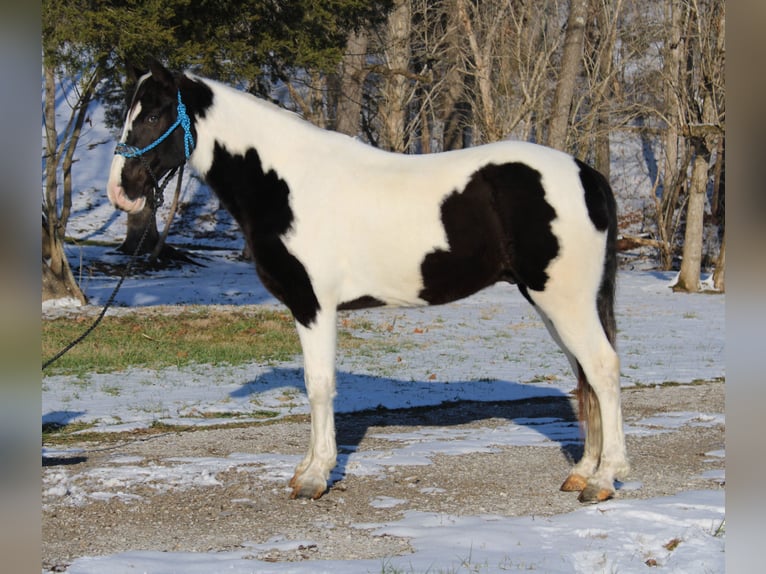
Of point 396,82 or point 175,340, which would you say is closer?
point 175,340

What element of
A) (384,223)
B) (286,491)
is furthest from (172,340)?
(384,223)

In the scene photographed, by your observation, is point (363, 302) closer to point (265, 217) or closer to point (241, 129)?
point (265, 217)

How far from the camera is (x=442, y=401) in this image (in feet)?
30.6

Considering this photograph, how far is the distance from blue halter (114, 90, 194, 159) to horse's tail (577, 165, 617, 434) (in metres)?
2.61

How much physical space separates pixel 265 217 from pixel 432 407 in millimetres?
4144

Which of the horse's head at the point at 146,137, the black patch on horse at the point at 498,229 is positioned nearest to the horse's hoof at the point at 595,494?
the black patch on horse at the point at 498,229

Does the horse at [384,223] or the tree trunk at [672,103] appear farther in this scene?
the tree trunk at [672,103]

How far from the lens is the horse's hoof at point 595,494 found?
518cm

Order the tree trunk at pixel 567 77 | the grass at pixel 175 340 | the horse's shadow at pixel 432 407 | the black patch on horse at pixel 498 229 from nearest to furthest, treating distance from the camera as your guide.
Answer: the black patch on horse at pixel 498 229, the horse's shadow at pixel 432 407, the grass at pixel 175 340, the tree trunk at pixel 567 77

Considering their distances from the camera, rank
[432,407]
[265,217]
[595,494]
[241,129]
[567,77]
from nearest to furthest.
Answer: [595,494] < [265,217] < [241,129] < [432,407] < [567,77]

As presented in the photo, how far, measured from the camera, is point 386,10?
18.9 metres

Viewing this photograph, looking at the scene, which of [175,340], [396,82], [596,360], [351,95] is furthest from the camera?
[351,95]

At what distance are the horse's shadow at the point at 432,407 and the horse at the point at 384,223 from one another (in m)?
1.23

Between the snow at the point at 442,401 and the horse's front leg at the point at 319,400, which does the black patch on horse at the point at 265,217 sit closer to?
the horse's front leg at the point at 319,400
